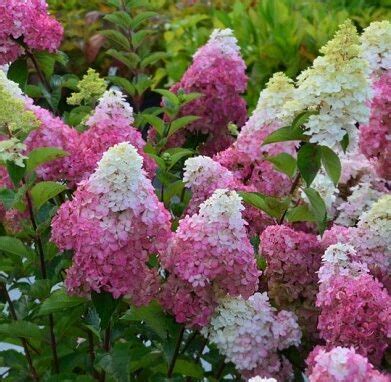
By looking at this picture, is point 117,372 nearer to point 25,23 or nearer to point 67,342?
point 67,342

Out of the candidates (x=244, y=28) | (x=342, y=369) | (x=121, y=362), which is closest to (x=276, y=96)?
(x=121, y=362)

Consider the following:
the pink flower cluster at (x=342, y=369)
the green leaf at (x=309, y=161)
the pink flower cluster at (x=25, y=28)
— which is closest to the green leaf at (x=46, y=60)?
the pink flower cluster at (x=25, y=28)

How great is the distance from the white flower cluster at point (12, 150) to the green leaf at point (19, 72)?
0.64m

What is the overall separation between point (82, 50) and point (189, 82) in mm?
3359

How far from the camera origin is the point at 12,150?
1537 mm

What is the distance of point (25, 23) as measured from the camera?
81.0 inches

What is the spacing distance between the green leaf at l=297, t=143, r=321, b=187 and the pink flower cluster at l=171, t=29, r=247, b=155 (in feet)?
1.92

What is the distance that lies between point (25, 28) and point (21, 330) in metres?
0.72

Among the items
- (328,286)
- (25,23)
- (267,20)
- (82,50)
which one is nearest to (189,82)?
(25,23)

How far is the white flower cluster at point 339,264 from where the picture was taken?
1.60 metres

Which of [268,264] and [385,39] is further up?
[385,39]

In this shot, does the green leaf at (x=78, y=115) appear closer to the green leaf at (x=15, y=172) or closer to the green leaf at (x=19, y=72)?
the green leaf at (x=19, y=72)

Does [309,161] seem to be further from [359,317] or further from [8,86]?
[8,86]

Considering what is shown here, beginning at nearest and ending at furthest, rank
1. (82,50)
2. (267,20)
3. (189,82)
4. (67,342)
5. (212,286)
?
1. (212,286)
2. (67,342)
3. (189,82)
4. (267,20)
5. (82,50)
